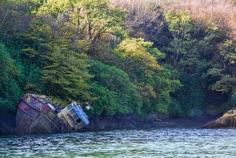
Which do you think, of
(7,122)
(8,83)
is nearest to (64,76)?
(8,83)

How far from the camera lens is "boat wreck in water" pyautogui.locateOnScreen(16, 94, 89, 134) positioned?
53812 mm

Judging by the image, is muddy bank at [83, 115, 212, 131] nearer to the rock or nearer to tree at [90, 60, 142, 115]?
tree at [90, 60, 142, 115]

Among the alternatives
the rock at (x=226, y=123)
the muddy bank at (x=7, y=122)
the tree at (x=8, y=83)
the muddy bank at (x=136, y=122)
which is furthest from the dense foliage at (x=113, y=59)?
the rock at (x=226, y=123)

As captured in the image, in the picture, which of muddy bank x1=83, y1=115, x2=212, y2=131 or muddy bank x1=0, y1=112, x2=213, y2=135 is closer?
muddy bank x1=0, y1=112, x2=213, y2=135

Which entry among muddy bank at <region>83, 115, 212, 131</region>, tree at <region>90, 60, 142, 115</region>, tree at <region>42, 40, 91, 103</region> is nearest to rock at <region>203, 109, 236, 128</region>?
muddy bank at <region>83, 115, 212, 131</region>

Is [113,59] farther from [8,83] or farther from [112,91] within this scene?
[8,83]

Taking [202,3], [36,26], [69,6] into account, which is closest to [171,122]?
[69,6]

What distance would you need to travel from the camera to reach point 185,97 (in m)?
92.6

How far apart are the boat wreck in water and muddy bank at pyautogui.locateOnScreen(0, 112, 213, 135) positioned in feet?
3.23

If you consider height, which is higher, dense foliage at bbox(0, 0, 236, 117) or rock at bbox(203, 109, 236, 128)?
dense foliage at bbox(0, 0, 236, 117)

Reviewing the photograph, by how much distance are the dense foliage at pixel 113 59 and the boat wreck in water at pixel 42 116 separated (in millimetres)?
1312

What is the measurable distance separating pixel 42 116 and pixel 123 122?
737 inches

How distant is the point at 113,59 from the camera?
75.8 m

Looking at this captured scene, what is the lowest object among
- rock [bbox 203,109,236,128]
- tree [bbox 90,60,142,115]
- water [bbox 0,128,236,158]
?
water [bbox 0,128,236,158]
